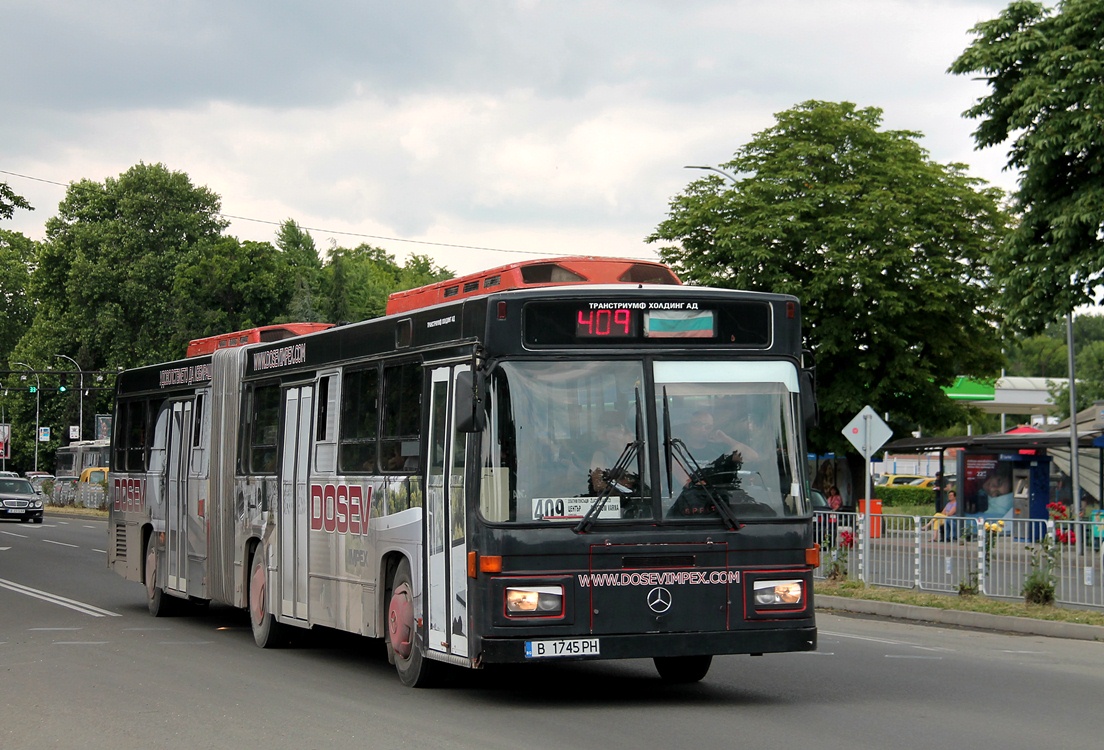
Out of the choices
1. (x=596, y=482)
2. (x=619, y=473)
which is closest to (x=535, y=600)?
(x=596, y=482)

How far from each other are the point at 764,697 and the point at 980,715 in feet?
5.26

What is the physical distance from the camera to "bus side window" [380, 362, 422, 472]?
458 inches

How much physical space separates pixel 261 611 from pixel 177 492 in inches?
132

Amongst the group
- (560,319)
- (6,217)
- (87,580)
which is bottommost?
(87,580)

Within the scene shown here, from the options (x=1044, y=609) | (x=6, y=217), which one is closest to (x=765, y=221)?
(x=6, y=217)

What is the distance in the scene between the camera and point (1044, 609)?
18734 mm

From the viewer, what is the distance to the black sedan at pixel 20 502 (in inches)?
2130

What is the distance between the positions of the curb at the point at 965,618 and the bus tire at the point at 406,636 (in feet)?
29.7

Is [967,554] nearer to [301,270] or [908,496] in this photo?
[908,496]

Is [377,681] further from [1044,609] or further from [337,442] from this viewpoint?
[1044,609]

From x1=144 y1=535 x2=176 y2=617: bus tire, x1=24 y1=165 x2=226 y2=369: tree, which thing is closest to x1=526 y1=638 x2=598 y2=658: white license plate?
x1=144 y1=535 x2=176 y2=617: bus tire

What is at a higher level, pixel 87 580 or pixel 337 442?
pixel 337 442

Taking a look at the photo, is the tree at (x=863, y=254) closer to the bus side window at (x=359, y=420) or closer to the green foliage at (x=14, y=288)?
the bus side window at (x=359, y=420)

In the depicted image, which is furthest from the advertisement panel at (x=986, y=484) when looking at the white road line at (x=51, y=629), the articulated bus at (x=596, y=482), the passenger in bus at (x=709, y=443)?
the passenger in bus at (x=709, y=443)
